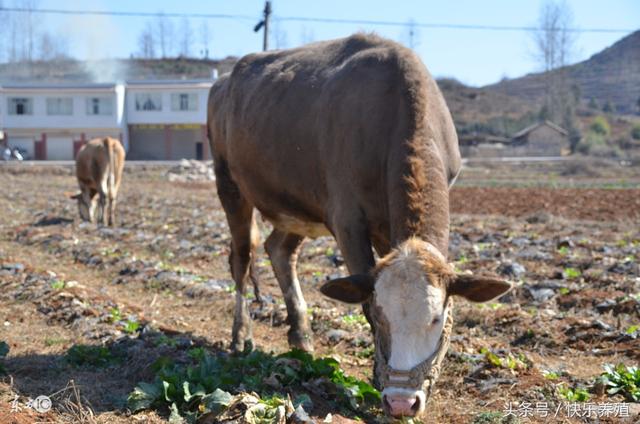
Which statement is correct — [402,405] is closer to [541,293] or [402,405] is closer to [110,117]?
[541,293]

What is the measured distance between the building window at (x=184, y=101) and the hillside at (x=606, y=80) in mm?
80474

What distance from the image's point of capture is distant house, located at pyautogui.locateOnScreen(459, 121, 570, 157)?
257 ft

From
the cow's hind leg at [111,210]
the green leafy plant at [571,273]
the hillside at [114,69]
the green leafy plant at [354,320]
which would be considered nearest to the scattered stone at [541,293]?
the green leafy plant at [571,273]

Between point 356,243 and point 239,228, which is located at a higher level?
point 356,243

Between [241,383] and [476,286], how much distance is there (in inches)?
76.8

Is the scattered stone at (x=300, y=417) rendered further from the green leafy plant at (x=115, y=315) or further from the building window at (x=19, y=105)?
the building window at (x=19, y=105)

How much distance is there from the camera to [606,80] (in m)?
157

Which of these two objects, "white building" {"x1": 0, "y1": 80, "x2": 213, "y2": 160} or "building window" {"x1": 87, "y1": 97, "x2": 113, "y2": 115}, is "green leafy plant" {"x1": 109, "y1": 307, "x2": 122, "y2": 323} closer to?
"white building" {"x1": 0, "y1": 80, "x2": 213, "y2": 160}

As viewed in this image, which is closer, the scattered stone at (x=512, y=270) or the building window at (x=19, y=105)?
the scattered stone at (x=512, y=270)

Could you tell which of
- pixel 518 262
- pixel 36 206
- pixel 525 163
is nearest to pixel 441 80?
pixel 525 163

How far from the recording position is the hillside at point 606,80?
142875 mm

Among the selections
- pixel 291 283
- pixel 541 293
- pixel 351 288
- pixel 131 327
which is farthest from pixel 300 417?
pixel 541 293

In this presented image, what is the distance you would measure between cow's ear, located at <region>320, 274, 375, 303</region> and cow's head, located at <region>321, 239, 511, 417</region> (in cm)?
2

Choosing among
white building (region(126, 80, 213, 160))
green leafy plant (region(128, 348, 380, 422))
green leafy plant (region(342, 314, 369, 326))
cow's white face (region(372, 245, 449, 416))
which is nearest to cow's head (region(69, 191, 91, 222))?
green leafy plant (region(342, 314, 369, 326))
